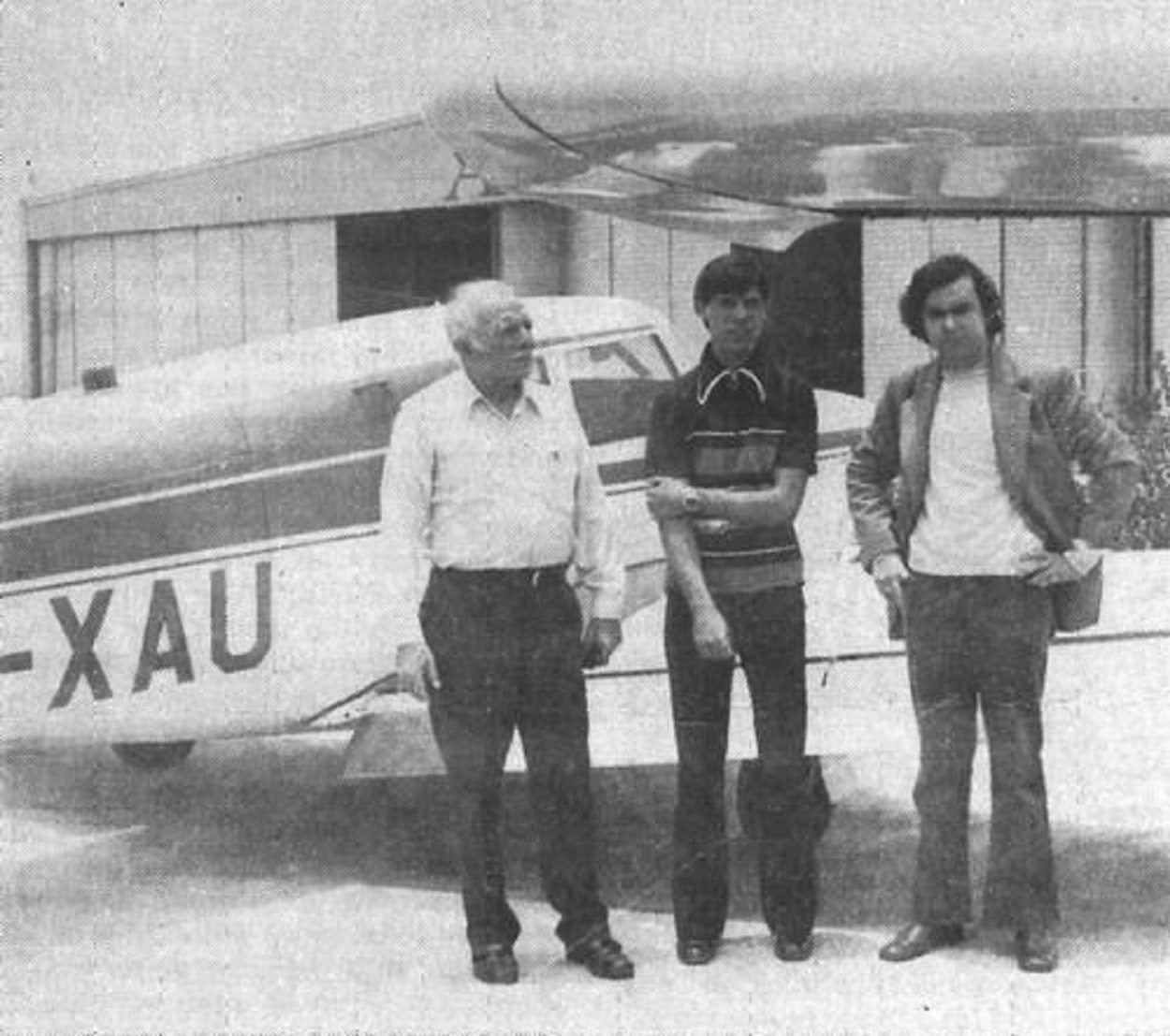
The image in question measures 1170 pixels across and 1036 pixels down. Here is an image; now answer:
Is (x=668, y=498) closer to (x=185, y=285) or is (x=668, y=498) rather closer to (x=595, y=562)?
(x=595, y=562)

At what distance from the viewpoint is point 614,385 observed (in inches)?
218

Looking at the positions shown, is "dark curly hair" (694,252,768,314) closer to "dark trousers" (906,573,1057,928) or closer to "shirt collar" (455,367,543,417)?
"shirt collar" (455,367,543,417)

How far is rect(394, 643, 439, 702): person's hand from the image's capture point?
3998 millimetres

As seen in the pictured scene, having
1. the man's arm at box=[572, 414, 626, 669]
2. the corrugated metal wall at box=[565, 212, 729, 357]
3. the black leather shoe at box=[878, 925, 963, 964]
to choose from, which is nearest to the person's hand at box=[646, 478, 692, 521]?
the man's arm at box=[572, 414, 626, 669]

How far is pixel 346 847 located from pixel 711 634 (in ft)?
6.96

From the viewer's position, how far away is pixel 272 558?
5000 millimetres

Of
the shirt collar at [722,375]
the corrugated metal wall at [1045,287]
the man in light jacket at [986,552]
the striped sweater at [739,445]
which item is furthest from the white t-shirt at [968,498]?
the corrugated metal wall at [1045,287]

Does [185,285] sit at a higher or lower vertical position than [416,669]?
higher

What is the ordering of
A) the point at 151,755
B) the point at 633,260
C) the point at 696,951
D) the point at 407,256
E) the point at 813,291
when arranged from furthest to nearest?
1. the point at 151,755
2. the point at 407,256
3. the point at 633,260
4. the point at 813,291
5. the point at 696,951

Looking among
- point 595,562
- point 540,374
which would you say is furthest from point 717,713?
point 540,374

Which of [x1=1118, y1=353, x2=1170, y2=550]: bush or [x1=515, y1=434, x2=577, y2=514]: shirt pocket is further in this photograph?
[x1=1118, y1=353, x2=1170, y2=550]: bush

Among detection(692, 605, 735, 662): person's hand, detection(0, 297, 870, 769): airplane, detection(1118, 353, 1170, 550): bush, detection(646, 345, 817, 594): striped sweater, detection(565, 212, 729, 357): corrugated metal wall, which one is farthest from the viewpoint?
detection(565, 212, 729, 357): corrugated metal wall

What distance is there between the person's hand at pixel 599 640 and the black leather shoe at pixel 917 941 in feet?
3.20

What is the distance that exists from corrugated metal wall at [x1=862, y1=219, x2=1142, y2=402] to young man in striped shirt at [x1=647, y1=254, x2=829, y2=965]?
3.61 feet
